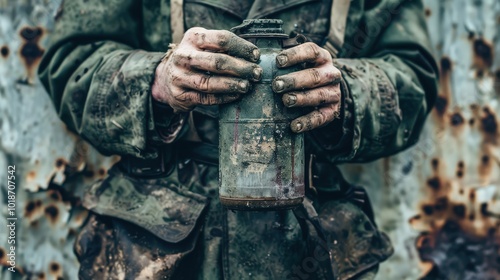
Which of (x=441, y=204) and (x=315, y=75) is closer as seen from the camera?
(x=315, y=75)

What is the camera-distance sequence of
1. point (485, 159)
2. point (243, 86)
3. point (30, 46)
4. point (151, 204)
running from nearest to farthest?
point (243, 86) < point (151, 204) < point (30, 46) < point (485, 159)

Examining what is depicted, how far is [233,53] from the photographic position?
A: 1.81 metres

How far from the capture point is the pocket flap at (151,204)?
7.06 feet

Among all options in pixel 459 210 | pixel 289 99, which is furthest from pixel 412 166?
pixel 289 99

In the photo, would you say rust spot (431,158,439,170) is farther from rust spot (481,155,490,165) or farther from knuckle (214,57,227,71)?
knuckle (214,57,227,71)

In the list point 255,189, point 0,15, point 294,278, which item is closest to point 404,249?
point 294,278

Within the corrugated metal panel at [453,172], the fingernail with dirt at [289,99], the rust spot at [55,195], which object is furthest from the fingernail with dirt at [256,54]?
the rust spot at [55,195]

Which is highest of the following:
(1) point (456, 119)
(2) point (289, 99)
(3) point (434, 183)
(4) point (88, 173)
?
(2) point (289, 99)

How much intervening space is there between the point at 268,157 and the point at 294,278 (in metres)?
0.46

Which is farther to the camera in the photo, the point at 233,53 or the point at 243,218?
the point at 243,218

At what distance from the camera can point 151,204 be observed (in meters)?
2.20

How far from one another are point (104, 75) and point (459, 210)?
4.63 feet

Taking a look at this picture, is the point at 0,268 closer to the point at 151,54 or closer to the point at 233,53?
the point at 151,54

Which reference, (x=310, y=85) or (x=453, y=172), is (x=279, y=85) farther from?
(x=453, y=172)
